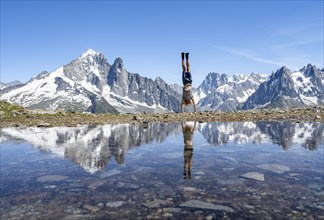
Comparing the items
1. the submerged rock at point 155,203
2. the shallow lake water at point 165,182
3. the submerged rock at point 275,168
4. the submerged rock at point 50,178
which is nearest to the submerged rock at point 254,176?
the shallow lake water at point 165,182

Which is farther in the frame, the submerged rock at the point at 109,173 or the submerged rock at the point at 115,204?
the submerged rock at the point at 109,173

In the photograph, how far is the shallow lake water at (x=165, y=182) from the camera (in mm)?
7820

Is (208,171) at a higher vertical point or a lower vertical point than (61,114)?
lower

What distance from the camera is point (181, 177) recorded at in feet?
36.0

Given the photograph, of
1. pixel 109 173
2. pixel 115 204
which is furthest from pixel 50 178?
pixel 115 204

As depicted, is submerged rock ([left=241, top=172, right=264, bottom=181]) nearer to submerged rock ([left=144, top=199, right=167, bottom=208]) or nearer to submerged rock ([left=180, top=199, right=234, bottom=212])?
submerged rock ([left=180, top=199, right=234, bottom=212])

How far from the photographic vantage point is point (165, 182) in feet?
34.2

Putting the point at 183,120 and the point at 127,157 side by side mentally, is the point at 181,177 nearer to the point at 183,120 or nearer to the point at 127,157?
the point at 127,157

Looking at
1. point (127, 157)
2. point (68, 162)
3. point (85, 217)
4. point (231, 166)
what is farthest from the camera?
point (127, 157)

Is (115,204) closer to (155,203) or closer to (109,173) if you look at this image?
(155,203)

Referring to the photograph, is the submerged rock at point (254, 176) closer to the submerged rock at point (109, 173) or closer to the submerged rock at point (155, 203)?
the submerged rock at point (155, 203)

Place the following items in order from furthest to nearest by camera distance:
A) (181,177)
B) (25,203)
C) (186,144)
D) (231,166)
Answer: (186,144), (231,166), (181,177), (25,203)

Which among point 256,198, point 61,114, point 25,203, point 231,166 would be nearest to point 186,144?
point 231,166

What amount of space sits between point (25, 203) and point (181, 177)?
16.6 ft
